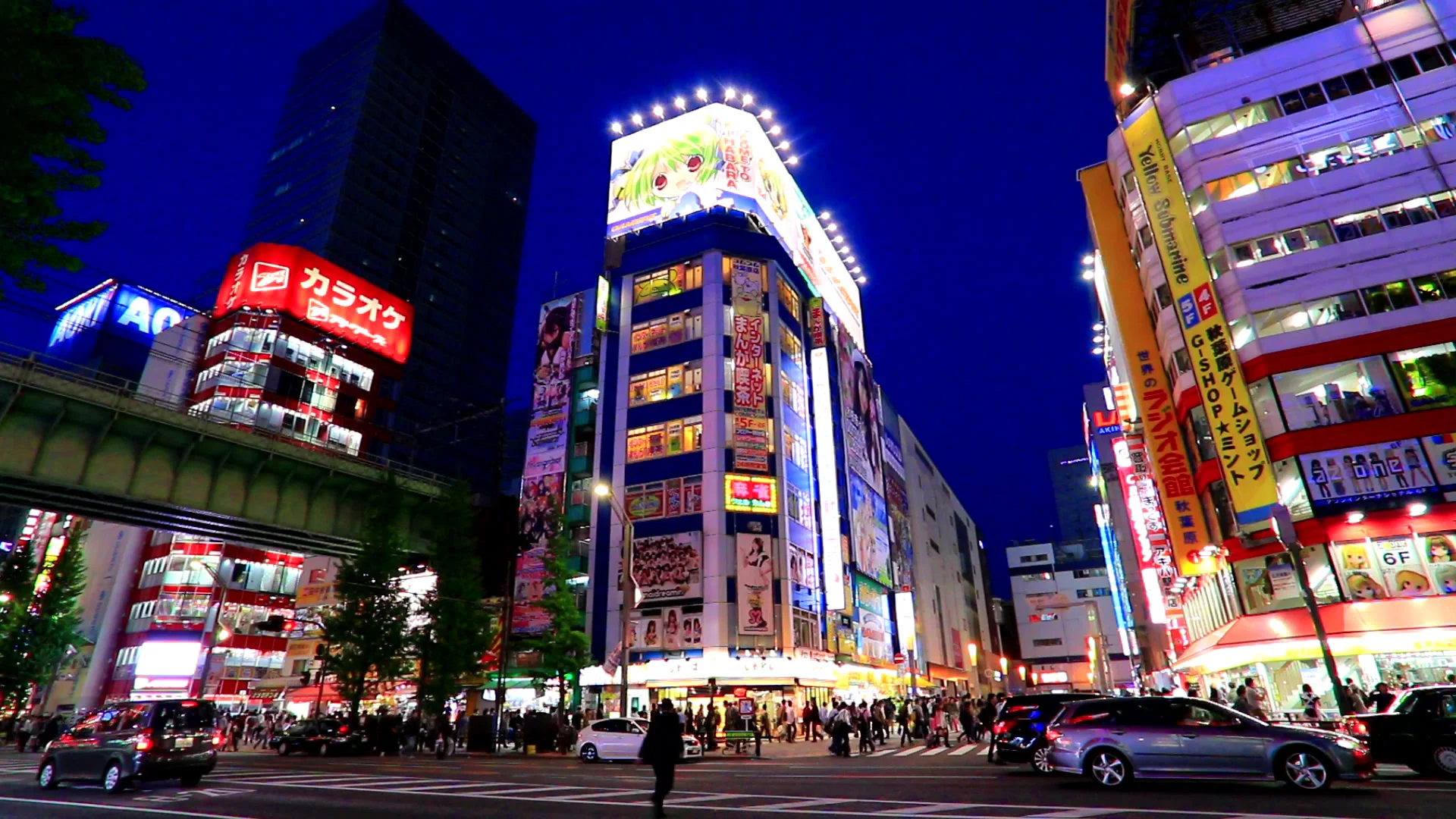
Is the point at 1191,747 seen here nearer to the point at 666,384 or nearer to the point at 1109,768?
the point at 1109,768

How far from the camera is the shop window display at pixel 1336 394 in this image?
2984 cm

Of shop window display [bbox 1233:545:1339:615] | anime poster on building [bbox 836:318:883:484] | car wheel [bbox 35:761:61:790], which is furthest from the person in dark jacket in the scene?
anime poster on building [bbox 836:318:883:484]

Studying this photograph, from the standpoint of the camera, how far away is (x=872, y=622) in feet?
197

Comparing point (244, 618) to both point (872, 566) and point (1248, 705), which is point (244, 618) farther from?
point (1248, 705)

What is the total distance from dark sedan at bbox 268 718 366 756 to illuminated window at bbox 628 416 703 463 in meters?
21.9

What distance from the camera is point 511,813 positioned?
11.4 meters

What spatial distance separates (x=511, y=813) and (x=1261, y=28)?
53.6 m

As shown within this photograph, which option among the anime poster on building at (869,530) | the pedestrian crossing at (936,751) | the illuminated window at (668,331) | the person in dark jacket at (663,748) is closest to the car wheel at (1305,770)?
the person in dark jacket at (663,748)

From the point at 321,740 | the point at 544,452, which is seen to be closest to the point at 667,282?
the point at 544,452

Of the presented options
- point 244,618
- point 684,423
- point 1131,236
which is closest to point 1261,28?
point 1131,236

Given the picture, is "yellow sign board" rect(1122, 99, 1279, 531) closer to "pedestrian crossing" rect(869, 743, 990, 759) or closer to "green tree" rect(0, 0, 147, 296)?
"pedestrian crossing" rect(869, 743, 990, 759)

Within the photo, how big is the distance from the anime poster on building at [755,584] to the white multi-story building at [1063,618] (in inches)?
3150

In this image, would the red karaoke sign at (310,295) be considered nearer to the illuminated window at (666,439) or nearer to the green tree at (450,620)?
the illuminated window at (666,439)

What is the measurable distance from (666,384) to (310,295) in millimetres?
33372
